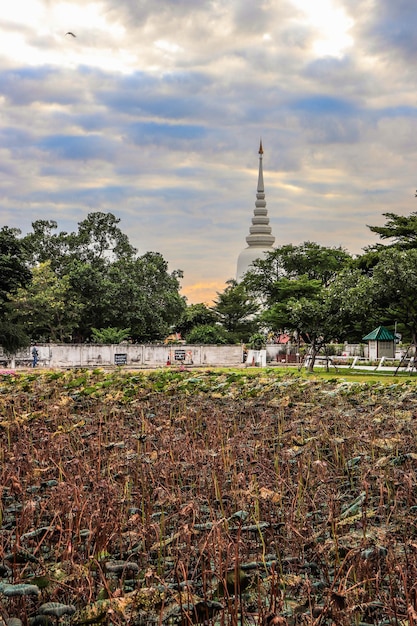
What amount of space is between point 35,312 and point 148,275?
892cm

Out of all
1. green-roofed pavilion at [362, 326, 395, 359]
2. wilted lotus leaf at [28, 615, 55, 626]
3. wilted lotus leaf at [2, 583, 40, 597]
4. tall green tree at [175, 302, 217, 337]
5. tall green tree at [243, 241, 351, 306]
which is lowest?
wilted lotus leaf at [28, 615, 55, 626]

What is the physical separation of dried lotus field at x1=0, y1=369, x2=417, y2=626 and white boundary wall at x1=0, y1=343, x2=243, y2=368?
101 ft

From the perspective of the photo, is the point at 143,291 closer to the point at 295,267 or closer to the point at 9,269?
the point at 295,267

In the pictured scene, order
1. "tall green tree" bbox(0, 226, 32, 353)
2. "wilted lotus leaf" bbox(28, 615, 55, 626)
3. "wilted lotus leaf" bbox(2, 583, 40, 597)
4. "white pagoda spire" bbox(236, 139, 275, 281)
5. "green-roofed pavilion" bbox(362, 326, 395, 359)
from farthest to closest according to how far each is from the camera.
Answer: "white pagoda spire" bbox(236, 139, 275, 281) → "green-roofed pavilion" bbox(362, 326, 395, 359) → "tall green tree" bbox(0, 226, 32, 353) → "wilted lotus leaf" bbox(28, 615, 55, 626) → "wilted lotus leaf" bbox(2, 583, 40, 597)

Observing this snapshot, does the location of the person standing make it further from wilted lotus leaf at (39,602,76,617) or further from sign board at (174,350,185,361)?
wilted lotus leaf at (39,602,76,617)

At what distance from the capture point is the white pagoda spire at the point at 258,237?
72.9 metres

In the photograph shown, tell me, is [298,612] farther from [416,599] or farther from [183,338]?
[183,338]

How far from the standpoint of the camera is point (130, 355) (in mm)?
42188

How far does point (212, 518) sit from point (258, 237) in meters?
71.6

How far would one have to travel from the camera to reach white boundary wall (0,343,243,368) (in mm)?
39781

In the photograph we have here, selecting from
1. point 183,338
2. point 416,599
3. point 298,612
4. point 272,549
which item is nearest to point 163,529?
point 272,549

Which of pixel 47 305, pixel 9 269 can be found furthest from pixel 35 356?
pixel 9 269

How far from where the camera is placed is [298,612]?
313cm

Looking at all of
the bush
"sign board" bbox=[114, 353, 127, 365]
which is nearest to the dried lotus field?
"sign board" bbox=[114, 353, 127, 365]
